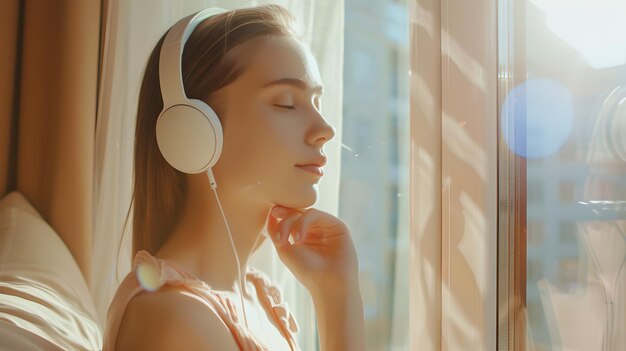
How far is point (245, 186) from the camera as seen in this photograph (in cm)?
71

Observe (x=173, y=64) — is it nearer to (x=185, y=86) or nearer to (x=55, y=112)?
(x=185, y=86)

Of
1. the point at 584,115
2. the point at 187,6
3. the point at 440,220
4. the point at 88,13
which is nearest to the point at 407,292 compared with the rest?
the point at 440,220

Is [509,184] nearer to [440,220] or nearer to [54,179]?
[440,220]

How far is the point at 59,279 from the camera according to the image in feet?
3.21

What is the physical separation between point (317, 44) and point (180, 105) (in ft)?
1.77

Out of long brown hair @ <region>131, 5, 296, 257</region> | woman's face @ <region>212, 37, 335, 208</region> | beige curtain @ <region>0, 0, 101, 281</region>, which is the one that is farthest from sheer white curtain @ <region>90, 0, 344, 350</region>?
woman's face @ <region>212, 37, 335, 208</region>

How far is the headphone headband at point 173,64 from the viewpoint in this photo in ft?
2.21

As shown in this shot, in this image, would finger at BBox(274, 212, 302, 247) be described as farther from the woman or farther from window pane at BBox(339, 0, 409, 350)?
window pane at BBox(339, 0, 409, 350)

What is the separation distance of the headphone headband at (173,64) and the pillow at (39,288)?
0.38 m

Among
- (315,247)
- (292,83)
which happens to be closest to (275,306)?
(315,247)

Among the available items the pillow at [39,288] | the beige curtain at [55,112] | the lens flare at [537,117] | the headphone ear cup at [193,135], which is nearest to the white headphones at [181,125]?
the headphone ear cup at [193,135]

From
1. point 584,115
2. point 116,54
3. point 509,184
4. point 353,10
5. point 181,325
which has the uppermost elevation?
point 353,10

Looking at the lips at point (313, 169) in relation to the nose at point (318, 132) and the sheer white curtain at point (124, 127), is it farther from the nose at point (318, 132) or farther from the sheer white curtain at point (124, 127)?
the sheer white curtain at point (124, 127)

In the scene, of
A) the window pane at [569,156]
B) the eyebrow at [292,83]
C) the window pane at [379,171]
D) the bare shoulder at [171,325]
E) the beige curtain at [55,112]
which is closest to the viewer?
the bare shoulder at [171,325]
